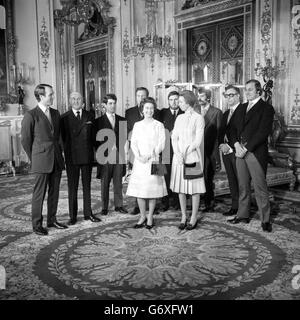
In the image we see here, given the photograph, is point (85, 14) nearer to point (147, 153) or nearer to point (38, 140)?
point (38, 140)

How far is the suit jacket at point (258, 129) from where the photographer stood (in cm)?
439

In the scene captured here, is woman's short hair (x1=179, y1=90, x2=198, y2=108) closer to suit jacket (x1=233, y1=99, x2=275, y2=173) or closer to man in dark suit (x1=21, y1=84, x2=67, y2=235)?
suit jacket (x1=233, y1=99, x2=275, y2=173)

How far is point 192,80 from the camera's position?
8.89m

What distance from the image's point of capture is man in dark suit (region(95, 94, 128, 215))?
4992mm

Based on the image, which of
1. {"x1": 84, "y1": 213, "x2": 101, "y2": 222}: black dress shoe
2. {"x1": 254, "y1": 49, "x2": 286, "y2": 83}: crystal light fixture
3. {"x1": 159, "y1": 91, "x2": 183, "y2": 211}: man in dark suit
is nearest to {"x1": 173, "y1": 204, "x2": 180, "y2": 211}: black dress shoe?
{"x1": 159, "y1": 91, "x2": 183, "y2": 211}: man in dark suit

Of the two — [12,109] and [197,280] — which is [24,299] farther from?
[12,109]

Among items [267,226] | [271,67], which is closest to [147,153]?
[267,226]

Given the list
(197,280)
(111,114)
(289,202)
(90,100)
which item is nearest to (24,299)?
(197,280)

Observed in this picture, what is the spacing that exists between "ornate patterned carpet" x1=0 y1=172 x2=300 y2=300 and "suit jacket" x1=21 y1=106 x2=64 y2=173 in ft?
2.56

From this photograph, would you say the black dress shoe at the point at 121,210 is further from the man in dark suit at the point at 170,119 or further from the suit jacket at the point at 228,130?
the suit jacket at the point at 228,130

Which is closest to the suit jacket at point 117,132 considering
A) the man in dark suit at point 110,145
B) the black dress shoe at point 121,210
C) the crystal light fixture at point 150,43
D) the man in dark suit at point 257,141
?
the man in dark suit at point 110,145

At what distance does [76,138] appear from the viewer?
15.4 feet

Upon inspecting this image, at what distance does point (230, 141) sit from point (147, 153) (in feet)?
3.66

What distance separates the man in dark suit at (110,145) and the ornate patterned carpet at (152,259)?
487 mm
